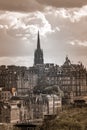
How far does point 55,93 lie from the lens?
9400 centimetres

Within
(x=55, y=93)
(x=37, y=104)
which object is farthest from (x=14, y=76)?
(x=37, y=104)

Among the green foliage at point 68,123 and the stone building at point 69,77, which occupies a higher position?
the stone building at point 69,77

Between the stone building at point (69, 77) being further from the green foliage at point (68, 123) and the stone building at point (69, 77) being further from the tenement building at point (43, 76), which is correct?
the green foliage at point (68, 123)

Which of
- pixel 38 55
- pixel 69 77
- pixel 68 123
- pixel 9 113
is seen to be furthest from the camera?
pixel 38 55

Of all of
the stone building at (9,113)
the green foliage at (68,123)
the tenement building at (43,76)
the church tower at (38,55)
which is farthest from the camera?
the church tower at (38,55)

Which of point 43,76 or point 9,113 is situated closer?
point 9,113

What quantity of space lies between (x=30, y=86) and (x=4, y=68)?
6.74 m

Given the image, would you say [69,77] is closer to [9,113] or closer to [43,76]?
[43,76]

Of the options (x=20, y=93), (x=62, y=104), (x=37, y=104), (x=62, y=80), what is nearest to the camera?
(x=37, y=104)

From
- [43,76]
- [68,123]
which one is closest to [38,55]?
[43,76]

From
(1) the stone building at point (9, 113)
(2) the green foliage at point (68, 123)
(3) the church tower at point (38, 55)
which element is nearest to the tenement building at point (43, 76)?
(3) the church tower at point (38, 55)

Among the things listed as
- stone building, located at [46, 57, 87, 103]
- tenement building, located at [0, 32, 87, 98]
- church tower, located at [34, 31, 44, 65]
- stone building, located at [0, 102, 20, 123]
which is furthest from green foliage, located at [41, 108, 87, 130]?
church tower, located at [34, 31, 44, 65]

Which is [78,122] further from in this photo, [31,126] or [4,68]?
[4,68]

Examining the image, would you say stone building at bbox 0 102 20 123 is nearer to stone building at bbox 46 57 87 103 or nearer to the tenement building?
the tenement building
